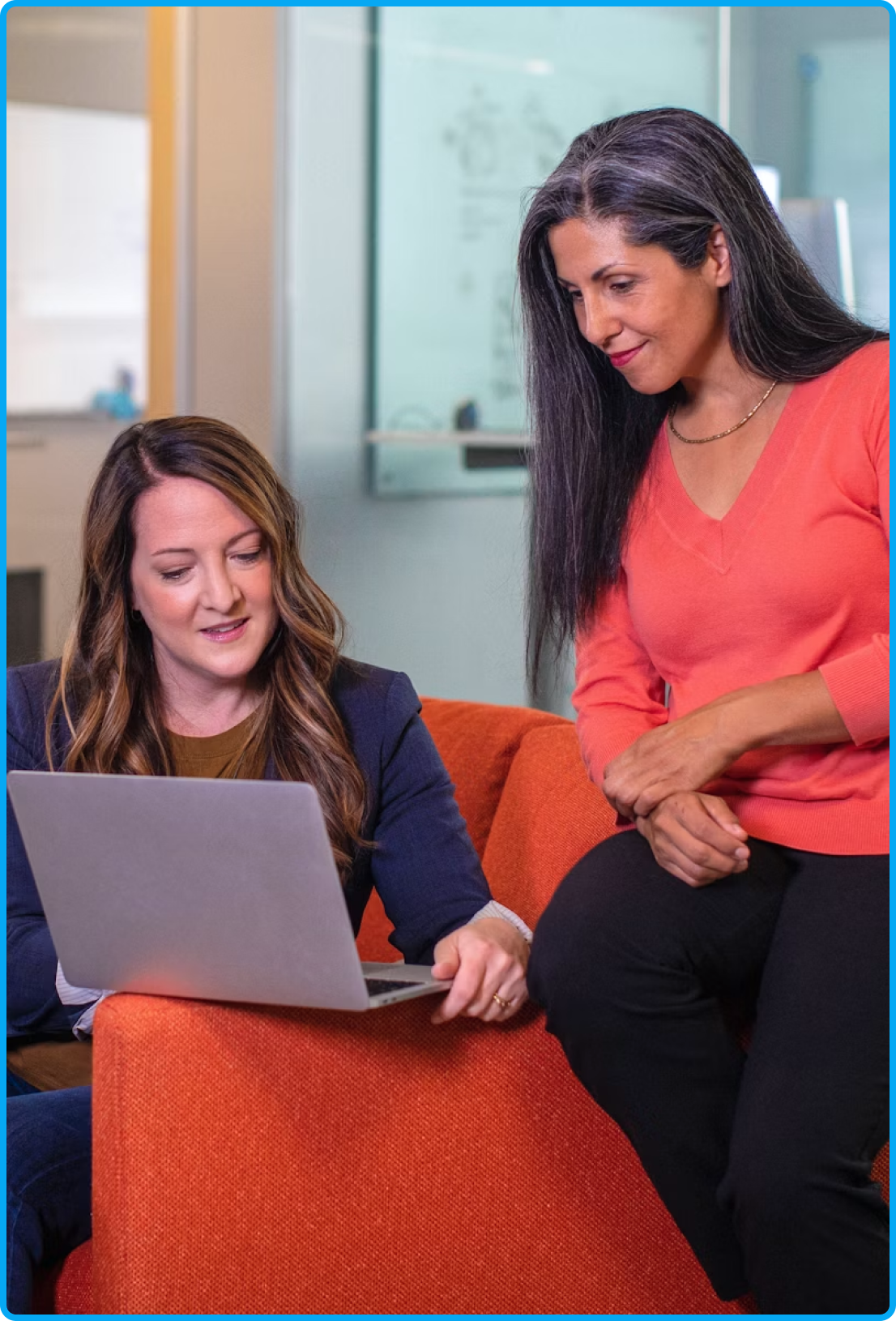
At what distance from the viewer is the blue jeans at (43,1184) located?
142 centimetres

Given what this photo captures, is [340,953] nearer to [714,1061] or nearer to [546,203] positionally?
[714,1061]

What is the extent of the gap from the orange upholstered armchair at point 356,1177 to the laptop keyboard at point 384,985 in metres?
0.06

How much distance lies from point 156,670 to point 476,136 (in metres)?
2.40

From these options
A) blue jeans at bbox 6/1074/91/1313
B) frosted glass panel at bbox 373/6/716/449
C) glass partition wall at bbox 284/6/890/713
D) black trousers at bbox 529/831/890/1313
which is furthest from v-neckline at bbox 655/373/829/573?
frosted glass panel at bbox 373/6/716/449

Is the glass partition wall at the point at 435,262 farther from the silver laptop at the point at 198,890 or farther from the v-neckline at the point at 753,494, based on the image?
the silver laptop at the point at 198,890

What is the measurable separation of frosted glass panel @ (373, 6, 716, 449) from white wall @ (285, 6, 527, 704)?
66 millimetres

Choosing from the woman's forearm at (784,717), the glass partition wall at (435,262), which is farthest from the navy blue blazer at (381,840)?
the glass partition wall at (435,262)

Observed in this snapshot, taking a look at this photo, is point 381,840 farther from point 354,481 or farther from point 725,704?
point 354,481

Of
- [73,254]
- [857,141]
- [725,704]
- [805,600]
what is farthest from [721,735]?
[73,254]

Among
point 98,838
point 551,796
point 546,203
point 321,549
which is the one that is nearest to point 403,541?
point 321,549

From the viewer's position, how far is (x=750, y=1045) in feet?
4.53

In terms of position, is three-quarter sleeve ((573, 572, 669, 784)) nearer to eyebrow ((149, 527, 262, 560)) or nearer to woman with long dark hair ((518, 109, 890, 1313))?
woman with long dark hair ((518, 109, 890, 1313))

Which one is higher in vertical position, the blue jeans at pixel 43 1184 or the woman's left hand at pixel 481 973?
the woman's left hand at pixel 481 973

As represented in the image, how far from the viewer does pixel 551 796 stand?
70.6 inches
